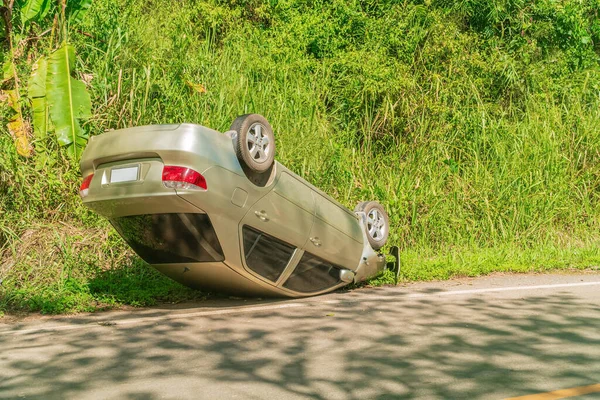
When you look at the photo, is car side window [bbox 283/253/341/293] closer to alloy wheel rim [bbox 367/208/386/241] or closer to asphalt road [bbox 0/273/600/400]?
asphalt road [bbox 0/273/600/400]

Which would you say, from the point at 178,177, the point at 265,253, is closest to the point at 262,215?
the point at 265,253

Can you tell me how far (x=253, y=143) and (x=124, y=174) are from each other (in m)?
1.25

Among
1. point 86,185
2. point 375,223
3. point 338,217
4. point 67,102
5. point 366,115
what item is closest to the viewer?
point 86,185

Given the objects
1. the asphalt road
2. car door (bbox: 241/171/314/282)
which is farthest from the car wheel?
car door (bbox: 241/171/314/282)

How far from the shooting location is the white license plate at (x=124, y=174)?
6.64 metres

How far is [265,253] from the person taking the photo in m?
7.46

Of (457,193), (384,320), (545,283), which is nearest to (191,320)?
(384,320)

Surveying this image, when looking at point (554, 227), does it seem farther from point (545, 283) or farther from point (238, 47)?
point (238, 47)

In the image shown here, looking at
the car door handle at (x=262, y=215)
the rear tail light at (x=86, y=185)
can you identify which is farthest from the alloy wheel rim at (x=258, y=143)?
the rear tail light at (x=86, y=185)

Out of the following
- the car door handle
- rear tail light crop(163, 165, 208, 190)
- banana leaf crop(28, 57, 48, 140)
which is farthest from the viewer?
banana leaf crop(28, 57, 48, 140)

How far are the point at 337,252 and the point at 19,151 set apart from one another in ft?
14.1

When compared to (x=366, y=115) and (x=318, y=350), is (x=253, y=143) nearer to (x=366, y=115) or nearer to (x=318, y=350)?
(x=318, y=350)

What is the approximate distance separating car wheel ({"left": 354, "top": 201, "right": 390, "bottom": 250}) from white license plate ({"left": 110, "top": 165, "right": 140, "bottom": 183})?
343cm

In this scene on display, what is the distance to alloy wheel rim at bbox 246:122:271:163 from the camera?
7094mm
